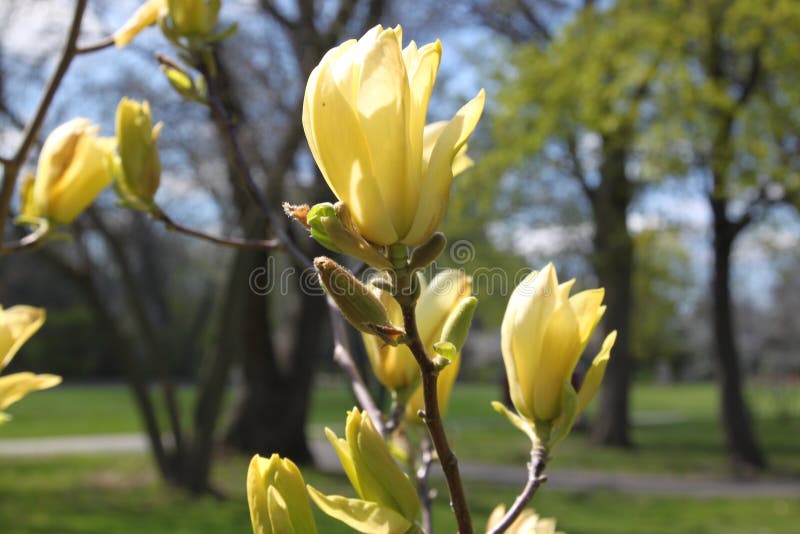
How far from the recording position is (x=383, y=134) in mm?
483

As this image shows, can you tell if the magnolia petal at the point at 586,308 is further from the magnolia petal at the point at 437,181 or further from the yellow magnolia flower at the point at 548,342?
the magnolia petal at the point at 437,181

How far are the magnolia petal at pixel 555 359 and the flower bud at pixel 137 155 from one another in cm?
53

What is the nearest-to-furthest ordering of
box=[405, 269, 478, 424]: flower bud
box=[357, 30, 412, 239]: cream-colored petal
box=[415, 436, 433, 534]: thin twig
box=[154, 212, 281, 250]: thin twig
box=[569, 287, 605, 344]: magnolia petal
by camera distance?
box=[357, 30, 412, 239]: cream-colored petal
box=[569, 287, 605, 344]: magnolia petal
box=[405, 269, 478, 424]: flower bud
box=[415, 436, 433, 534]: thin twig
box=[154, 212, 281, 250]: thin twig

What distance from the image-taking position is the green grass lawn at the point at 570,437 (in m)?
10.9

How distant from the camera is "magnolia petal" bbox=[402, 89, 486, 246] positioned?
19.8 inches

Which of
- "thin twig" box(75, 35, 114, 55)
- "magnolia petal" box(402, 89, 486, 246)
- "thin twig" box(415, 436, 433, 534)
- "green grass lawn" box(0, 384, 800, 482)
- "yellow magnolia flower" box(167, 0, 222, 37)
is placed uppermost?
"yellow magnolia flower" box(167, 0, 222, 37)

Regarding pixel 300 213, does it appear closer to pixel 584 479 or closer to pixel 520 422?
pixel 520 422

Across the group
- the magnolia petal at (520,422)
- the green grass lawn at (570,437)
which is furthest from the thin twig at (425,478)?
the green grass lawn at (570,437)

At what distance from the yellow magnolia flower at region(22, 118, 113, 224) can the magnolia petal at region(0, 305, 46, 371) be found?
27 centimetres

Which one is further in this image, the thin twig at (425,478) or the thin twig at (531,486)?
the thin twig at (425,478)

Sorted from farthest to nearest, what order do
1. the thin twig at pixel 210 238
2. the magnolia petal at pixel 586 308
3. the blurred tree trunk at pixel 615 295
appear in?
1. the blurred tree trunk at pixel 615 295
2. the thin twig at pixel 210 238
3. the magnolia petal at pixel 586 308

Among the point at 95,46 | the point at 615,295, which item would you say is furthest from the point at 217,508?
the point at 615,295

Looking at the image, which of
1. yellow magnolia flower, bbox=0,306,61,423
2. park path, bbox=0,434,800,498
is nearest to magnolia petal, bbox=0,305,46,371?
yellow magnolia flower, bbox=0,306,61,423

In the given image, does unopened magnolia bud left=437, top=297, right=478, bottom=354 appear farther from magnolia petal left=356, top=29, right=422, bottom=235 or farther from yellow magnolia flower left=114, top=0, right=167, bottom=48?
yellow magnolia flower left=114, top=0, right=167, bottom=48
